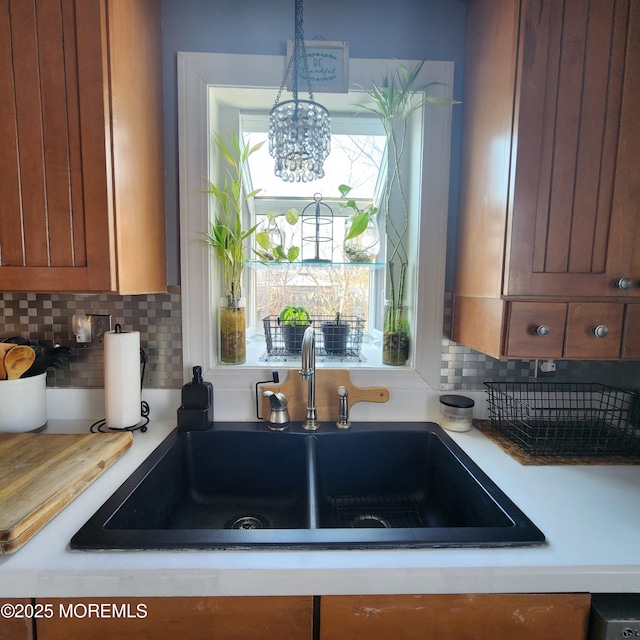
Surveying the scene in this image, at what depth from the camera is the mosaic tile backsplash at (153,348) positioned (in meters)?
1.20

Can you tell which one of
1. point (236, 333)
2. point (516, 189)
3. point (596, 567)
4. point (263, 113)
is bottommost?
point (596, 567)

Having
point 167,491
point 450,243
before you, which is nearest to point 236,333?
point 167,491

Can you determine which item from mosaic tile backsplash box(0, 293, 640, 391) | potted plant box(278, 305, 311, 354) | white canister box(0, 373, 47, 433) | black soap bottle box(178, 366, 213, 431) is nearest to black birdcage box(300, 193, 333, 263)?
potted plant box(278, 305, 311, 354)

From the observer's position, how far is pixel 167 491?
98 cm

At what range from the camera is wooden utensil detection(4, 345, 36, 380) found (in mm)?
1036

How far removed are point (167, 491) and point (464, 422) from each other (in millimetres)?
935

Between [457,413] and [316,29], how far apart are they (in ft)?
4.50

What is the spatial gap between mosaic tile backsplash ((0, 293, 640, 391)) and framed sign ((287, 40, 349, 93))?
82cm

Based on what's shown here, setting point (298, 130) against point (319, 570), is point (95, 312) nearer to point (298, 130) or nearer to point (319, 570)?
point (298, 130)

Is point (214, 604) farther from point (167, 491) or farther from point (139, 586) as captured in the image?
point (167, 491)

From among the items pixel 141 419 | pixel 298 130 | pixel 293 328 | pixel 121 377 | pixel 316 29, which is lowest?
pixel 141 419

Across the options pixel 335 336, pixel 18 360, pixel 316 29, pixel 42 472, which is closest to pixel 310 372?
pixel 335 336

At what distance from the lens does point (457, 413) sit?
1161 millimetres

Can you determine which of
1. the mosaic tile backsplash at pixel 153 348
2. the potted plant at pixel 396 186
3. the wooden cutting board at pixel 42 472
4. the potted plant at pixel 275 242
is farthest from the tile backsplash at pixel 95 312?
the potted plant at pixel 396 186
